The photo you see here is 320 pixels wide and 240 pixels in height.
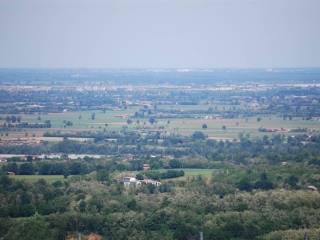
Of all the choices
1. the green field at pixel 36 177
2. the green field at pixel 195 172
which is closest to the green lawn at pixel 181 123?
the green field at pixel 195 172

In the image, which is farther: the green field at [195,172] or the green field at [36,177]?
the green field at [195,172]

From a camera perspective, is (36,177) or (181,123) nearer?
(36,177)

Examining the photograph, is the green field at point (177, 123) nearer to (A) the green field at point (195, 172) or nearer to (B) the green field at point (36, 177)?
(A) the green field at point (195, 172)

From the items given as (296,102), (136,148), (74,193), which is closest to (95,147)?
(136,148)

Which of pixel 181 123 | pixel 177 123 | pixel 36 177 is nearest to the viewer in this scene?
pixel 36 177

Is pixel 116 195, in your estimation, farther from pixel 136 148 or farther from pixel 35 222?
pixel 136 148

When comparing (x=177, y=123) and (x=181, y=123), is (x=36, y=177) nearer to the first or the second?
(x=181, y=123)

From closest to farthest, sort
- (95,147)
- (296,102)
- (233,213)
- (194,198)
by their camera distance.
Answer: (233,213) < (194,198) < (95,147) < (296,102)

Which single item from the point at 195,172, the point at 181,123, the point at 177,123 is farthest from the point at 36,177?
the point at 177,123

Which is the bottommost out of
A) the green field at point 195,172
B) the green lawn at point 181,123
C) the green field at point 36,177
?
the green lawn at point 181,123

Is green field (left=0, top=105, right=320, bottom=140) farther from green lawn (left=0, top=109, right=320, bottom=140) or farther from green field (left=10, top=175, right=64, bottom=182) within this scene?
green field (left=10, top=175, right=64, bottom=182)

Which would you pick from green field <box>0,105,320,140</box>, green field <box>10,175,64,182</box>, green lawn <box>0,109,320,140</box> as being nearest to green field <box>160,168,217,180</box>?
green field <box>10,175,64,182</box>
